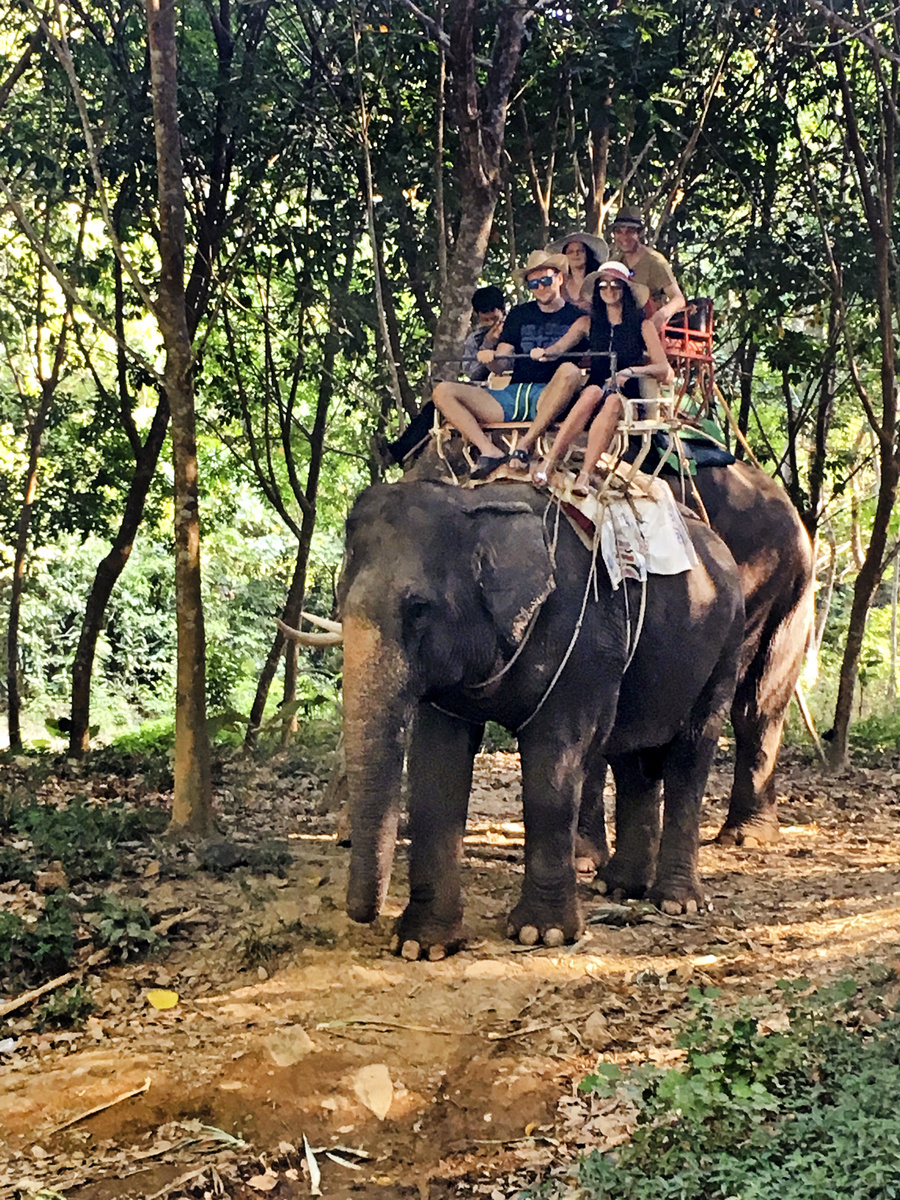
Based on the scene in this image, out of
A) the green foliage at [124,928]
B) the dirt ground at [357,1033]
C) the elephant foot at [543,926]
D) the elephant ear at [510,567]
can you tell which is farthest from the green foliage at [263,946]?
the elephant ear at [510,567]

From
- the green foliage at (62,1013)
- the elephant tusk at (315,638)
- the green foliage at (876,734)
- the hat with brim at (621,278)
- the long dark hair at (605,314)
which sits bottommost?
the green foliage at (62,1013)

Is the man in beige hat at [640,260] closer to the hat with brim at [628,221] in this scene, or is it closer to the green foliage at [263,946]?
the hat with brim at [628,221]

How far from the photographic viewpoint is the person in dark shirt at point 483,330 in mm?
8281

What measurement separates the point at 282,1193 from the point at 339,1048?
A: 1051mm

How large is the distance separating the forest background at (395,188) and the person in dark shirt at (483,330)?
118 millimetres

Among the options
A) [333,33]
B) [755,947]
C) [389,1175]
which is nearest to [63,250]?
[333,33]

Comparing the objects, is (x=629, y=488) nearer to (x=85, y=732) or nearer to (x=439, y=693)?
(x=439, y=693)

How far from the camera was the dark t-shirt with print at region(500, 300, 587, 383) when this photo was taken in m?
7.69

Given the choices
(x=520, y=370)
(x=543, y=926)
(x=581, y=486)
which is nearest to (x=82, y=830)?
(x=543, y=926)

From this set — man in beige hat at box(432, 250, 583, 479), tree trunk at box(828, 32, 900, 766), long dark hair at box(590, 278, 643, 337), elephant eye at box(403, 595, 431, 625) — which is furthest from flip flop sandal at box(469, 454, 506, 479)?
tree trunk at box(828, 32, 900, 766)

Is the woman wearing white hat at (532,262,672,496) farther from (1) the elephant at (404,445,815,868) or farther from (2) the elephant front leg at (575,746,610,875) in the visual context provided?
(2) the elephant front leg at (575,746,610,875)

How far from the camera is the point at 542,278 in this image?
7.82 metres

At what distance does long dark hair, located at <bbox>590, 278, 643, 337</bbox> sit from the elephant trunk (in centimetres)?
270

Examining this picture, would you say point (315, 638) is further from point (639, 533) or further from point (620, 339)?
point (620, 339)
